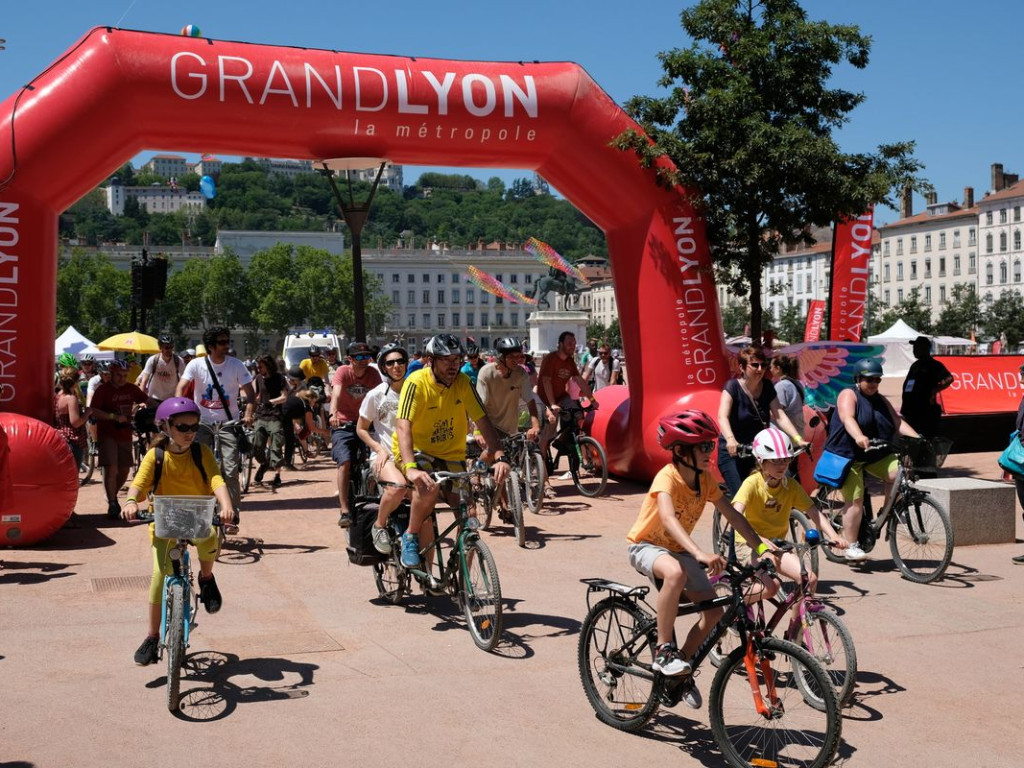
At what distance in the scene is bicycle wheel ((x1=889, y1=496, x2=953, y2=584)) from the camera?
872 centimetres

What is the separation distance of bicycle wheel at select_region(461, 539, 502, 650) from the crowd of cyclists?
485 millimetres

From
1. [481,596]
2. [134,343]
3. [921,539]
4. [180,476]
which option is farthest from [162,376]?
[134,343]

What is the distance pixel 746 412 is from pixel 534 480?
391 cm

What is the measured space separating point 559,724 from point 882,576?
4393mm

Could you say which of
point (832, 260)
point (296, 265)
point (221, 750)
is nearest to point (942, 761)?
point (221, 750)

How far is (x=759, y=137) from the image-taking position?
1341 centimetres

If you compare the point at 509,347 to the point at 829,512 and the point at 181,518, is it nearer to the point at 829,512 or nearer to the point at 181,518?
the point at 829,512

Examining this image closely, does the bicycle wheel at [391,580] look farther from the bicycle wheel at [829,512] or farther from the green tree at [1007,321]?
the green tree at [1007,321]

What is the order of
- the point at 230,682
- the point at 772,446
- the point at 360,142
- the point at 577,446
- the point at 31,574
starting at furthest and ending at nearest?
the point at 577,446, the point at 360,142, the point at 31,574, the point at 230,682, the point at 772,446

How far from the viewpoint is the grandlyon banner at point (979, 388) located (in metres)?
18.6

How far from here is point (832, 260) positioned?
1577 centimetres

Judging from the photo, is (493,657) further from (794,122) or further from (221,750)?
(794,122)

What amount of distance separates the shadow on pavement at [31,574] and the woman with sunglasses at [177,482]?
2839 millimetres

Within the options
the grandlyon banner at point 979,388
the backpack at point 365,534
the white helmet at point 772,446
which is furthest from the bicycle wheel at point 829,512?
the grandlyon banner at point 979,388
